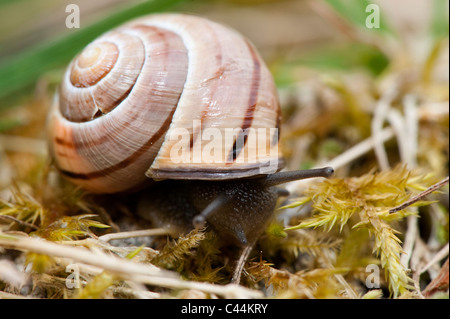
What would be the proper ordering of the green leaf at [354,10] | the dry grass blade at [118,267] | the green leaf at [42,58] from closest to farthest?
the dry grass blade at [118,267] < the green leaf at [42,58] < the green leaf at [354,10]

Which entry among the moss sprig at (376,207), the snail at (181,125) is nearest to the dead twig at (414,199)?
the moss sprig at (376,207)

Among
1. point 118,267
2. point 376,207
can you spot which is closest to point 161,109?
point 118,267

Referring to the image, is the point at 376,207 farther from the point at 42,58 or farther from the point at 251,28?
the point at 251,28

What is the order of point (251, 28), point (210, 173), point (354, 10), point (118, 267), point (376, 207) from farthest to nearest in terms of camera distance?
1. point (251, 28)
2. point (354, 10)
3. point (376, 207)
4. point (210, 173)
5. point (118, 267)

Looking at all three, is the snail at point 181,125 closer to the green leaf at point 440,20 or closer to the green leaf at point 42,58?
the green leaf at point 42,58

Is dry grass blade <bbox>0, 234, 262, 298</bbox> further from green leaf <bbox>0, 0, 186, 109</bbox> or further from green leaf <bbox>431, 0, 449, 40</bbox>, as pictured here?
green leaf <bbox>431, 0, 449, 40</bbox>

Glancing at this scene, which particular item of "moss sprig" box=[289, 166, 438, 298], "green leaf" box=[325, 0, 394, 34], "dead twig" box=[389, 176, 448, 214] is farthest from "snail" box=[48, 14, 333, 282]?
"green leaf" box=[325, 0, 394, 34]

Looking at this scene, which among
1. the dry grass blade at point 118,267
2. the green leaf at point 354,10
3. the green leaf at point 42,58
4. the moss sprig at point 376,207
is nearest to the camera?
the dry grass blade at point 118,267
